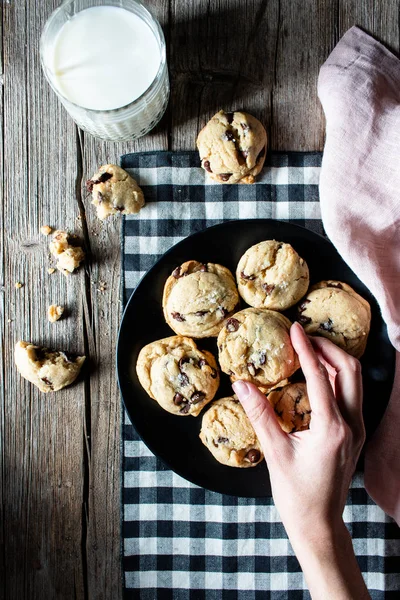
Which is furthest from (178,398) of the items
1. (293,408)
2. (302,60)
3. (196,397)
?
(302,60)

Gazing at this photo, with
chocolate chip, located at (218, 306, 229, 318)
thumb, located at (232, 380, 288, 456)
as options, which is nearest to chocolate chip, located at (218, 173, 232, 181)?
chocolate chip, located at (218, 306, 229, 318)

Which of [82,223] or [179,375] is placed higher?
[82,223]

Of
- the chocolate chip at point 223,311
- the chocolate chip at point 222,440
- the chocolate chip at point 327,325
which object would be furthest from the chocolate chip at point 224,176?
the chocolate chip at point 222,440

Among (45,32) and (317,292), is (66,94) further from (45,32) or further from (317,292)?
(317,292)

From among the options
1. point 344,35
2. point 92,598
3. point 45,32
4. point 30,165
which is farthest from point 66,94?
point 92,598

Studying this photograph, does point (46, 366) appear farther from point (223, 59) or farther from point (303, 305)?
point (223, 59)

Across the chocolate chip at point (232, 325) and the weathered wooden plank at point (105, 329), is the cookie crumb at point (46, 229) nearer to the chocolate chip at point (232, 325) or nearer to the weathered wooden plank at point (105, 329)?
the weathered wooden plank at point (105, 329)
